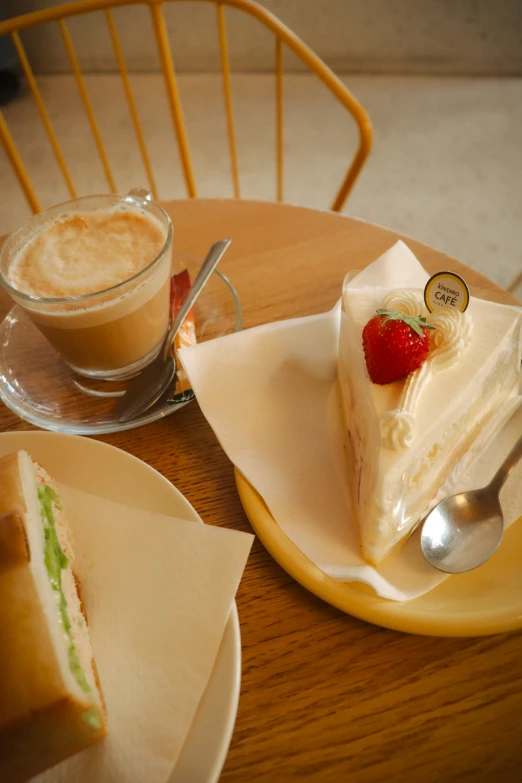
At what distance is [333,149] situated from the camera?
10.0 ft

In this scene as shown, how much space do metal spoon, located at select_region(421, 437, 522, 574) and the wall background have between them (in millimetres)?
3453

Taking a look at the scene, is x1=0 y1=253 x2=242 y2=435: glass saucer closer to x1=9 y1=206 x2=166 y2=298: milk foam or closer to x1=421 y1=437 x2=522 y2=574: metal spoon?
x1=9 y1=206 x2=166 y2=298: milk foam

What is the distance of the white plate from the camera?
0.48 m

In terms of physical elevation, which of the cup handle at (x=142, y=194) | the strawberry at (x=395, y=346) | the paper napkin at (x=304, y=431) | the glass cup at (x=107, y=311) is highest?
the cup handle at (x=142, y=194)

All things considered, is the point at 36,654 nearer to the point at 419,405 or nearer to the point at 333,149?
the point at 419,405

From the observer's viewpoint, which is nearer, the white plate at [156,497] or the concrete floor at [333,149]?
the white plate at [156,497]

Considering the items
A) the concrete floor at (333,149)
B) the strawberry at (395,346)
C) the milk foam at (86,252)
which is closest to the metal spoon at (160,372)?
the milk foam at (86,252)

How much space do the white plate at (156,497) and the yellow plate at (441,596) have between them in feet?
0.32

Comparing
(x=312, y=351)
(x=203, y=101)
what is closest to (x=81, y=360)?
(x=312, y=351)

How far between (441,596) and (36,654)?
1.42 feet

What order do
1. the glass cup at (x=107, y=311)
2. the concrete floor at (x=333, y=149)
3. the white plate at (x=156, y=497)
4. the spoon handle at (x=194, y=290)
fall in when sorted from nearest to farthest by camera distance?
1. the white plate at (x=156, y=497)
2. the glass cup at (x=107, y=311)
3. the spoon handle at (x=194, y=290)
4. the concrete floor at (x=333, y=149)

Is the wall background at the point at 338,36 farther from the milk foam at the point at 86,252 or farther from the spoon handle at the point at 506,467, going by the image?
the spoon handle at the point at 506,467

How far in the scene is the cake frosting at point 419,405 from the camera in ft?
2.19

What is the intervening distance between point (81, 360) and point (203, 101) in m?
3.17
